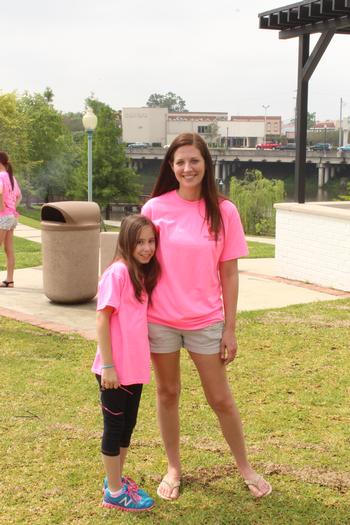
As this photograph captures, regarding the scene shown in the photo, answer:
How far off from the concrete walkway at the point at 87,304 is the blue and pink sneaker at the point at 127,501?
308 cm

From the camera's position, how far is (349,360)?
577 centimetres

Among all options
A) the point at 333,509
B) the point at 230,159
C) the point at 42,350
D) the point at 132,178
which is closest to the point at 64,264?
the point at 42,350

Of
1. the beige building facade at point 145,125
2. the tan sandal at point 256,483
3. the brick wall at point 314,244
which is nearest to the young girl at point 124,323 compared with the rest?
the tan sandal at point 256,483

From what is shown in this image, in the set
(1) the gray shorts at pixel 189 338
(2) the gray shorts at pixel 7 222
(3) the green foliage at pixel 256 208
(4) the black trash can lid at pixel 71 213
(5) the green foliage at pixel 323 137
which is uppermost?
(5) the green foliage at pixel 323 137

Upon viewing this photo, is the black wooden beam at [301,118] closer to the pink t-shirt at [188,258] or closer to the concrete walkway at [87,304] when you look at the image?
the concrete walkway at [87,304]

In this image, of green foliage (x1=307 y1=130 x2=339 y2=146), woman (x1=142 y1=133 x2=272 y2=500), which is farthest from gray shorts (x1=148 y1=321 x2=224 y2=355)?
green foliage (x1=307 y1=130 x2=339 y2=146)

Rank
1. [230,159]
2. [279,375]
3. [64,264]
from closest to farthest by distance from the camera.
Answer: [279,375] < [64,264] < [230,159]

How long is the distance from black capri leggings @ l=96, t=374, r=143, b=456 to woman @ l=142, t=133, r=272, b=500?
20 cm

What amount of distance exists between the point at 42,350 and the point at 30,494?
8.34 feet

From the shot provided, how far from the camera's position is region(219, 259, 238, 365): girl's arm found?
10.8ft

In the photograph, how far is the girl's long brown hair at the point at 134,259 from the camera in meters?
3.18

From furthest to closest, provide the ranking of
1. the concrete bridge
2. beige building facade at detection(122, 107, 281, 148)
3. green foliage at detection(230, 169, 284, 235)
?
beige building facade at detection(122, 107, 281, 148) < the concrete bridge < green foliage at detection(230, 169, 284, 235)

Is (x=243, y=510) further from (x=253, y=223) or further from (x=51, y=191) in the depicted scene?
(x=51, y=191)

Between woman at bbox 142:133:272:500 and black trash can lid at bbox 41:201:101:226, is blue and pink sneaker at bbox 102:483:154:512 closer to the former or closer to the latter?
woman at bbox 142:133:272:500
